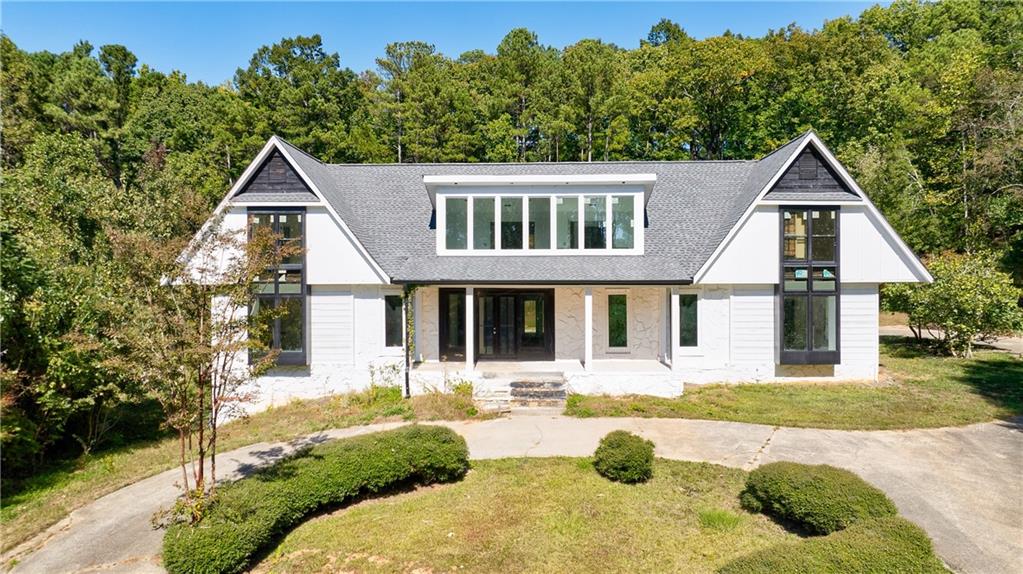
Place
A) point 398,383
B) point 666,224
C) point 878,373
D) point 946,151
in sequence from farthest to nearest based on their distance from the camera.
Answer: point 946,151
point 666,224
point 878,373
point 398,383

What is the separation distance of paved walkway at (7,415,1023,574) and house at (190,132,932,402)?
2889mm

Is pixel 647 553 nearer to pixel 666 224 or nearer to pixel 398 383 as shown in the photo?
pixel 398 383

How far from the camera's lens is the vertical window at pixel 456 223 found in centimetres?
1608

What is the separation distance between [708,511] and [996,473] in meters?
6.27

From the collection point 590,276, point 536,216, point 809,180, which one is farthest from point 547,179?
point 809,180

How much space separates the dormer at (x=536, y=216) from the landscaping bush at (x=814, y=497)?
954 centimetres

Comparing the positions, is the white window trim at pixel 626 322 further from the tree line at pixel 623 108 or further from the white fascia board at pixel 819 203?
the tree line at pixel 623 108

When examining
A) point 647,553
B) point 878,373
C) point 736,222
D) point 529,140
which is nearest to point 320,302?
point 647,553

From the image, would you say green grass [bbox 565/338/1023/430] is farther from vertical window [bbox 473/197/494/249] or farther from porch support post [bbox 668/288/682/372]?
vertical window [bbox 473/197/494/249]

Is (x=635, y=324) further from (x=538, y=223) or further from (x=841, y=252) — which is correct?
(x=841, y=252)

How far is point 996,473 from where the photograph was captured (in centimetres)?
861

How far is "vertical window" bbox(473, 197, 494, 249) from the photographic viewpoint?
16.0 m

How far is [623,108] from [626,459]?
3360 centimetres

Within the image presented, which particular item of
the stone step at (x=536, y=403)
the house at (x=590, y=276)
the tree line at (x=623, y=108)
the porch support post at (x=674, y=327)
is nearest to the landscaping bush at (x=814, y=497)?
the stone step at (x=536, y=403)
